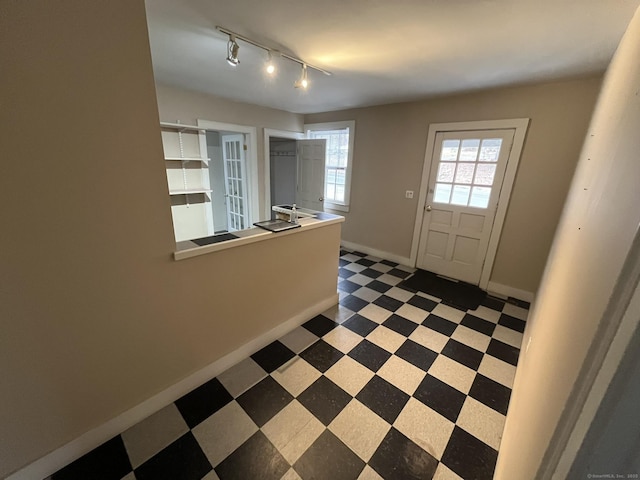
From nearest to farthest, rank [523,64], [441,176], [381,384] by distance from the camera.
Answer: [381,384], [523,64], [441,176]

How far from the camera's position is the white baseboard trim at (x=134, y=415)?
1134 mm

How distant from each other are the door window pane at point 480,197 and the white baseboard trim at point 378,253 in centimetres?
112

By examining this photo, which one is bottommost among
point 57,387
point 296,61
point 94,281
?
point 57,387

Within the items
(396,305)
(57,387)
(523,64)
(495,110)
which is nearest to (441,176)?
(495,110)

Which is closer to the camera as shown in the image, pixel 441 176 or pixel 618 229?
pixel 618 229

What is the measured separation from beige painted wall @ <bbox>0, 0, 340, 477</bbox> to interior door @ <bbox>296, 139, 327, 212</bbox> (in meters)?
2.89

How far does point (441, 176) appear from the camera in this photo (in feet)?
10.1

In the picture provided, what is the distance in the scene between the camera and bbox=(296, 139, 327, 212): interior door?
3.95m

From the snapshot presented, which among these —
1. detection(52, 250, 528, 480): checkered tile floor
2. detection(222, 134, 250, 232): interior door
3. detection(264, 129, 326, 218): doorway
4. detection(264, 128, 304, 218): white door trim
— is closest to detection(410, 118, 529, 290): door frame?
detection(52, 250, 528, 480): checkered tile floor

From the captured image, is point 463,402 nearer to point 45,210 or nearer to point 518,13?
point 518,13

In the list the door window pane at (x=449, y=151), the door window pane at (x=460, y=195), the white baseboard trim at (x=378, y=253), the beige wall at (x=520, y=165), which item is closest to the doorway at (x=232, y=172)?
the beige wall at (x=520, y=165)

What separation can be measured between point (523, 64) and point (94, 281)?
3.12m

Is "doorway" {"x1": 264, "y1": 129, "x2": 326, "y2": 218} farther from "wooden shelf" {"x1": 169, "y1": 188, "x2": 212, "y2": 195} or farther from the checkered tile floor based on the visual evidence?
the checkered tile floor

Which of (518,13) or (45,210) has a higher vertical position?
(518,13)
